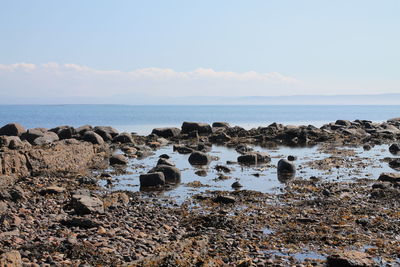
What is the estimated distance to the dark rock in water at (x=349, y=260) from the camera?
9529 millimetres


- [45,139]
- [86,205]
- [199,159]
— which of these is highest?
[86,205]

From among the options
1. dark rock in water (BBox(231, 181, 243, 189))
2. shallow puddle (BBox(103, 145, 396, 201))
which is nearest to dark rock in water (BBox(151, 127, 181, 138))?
shallow puddle (BBox(103, 145, 396, 201))

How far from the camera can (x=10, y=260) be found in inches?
315

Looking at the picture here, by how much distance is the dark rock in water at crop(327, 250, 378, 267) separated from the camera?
9.53 meters

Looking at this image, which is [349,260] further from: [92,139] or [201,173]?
[92,139]

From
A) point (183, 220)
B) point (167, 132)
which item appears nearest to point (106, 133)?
point (167, 132)

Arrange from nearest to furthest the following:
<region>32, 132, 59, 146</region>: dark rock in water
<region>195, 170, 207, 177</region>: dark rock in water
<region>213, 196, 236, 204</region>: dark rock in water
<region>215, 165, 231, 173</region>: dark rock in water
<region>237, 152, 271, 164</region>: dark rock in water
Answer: <region>213, 196, 236, 204</region>: dark rock in water, <region>195, 170, 207, 177</region>: dark rock in water, <region>215, 165, 231, 173</region>: dark rock in water, <region>237, 152, 271, 164</region>: dark rock in water, <region>32, 132, 59, 146</region>: dark rock in water

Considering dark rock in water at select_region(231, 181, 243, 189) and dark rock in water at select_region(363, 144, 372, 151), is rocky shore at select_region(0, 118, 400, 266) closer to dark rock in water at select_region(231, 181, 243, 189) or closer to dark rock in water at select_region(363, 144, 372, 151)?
dark rock in water at select_region(231, 181, 243, 189)

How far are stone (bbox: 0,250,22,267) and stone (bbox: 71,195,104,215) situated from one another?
469cm

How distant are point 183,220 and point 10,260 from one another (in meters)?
5.85

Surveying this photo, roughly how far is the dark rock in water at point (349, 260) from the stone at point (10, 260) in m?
5.86

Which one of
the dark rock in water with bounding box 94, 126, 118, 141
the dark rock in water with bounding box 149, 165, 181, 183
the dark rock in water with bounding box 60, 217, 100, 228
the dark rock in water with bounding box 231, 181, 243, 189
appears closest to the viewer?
the dark rock in water with bounding box 60, 217, 100, 228

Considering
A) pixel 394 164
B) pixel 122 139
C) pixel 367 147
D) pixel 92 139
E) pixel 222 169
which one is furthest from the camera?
pixel 122 139

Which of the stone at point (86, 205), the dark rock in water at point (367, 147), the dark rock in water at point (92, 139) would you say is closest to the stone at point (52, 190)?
the stone at point (86, 205)
